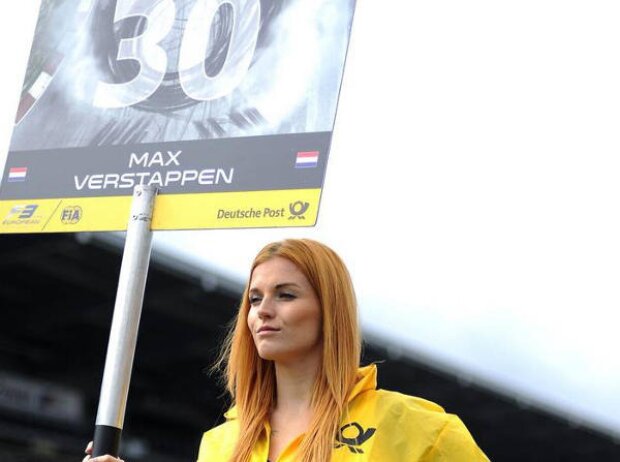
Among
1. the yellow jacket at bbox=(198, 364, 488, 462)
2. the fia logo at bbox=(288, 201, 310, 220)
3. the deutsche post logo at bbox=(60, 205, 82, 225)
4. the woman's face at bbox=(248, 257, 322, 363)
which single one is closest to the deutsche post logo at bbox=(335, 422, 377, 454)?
the yellow jacket at bbox=(198, 364, 488, 462)

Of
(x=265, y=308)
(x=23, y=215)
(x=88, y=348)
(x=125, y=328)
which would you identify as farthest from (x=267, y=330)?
(x=88, y=348)

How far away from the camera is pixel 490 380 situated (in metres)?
5.28

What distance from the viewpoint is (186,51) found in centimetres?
241

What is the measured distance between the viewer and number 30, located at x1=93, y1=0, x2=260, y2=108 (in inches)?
91.9

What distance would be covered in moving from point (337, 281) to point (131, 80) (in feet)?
2.82

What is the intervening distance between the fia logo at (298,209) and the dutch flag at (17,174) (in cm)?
70

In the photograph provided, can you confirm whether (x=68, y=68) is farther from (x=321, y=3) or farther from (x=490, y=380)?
(x=490, y=380)

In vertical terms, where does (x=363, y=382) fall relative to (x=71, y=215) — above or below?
below

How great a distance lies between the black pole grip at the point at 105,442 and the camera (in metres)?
1.90

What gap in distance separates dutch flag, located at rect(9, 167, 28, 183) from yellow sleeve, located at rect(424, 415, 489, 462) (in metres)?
1.13

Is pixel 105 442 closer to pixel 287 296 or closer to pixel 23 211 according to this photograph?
pixel 287 296

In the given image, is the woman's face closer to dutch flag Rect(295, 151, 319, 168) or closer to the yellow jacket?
the yellow jacket

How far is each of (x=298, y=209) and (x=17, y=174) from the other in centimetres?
75

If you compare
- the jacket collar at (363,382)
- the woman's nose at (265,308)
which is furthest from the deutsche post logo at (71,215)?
the jacket collar at (363,382)
